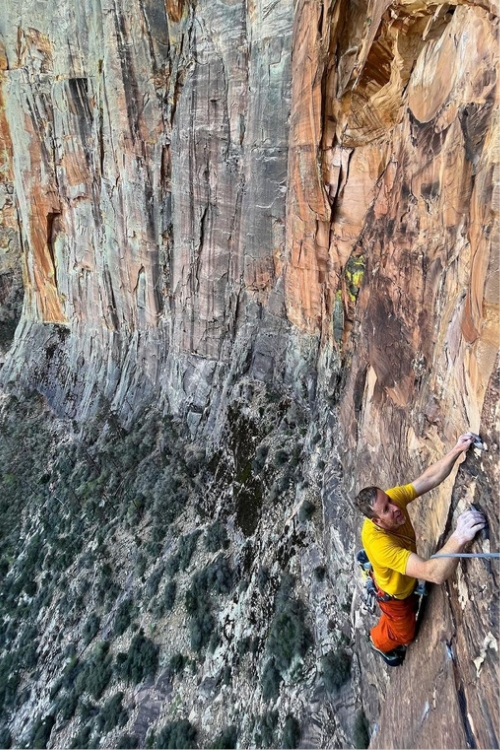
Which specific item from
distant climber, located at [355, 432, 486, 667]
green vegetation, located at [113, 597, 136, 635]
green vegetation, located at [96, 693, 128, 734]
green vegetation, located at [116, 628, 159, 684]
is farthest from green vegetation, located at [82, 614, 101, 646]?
distant climber, located at [355, 432, 486, 667]

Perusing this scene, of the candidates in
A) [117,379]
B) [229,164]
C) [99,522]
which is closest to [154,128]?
[229,164]

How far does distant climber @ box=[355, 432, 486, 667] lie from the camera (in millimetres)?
3230

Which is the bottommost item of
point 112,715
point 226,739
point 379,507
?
point 112,715

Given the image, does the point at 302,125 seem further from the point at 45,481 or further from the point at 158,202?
the point at 45,481

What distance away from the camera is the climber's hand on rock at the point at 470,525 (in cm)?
309

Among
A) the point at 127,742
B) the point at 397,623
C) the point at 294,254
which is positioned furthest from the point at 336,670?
the point at 294,254

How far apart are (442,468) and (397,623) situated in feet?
6.38

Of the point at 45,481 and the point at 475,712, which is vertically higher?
the point at 475,712

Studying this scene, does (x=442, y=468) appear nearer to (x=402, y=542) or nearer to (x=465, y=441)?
(x=465, y=441)

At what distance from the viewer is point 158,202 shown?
56.7 ft

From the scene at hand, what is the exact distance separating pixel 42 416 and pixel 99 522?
1049 cm

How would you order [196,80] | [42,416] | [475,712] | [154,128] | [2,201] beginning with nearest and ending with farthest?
[475,712] < [196,80] < [154,128] < [42,416] < [2,201]

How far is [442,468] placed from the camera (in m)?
3.78

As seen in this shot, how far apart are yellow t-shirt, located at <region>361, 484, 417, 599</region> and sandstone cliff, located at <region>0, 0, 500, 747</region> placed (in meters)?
0.37
